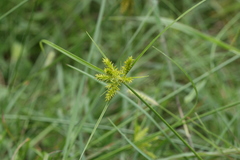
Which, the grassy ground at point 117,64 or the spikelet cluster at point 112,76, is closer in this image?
the spikelet cluster at point 112,76

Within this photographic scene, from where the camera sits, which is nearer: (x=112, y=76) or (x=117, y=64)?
(x=112, y=76)

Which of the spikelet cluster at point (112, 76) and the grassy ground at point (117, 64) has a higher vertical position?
the grassy ground at point (117, 64)

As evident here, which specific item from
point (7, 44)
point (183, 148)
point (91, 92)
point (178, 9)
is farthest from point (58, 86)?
point (178, 9)

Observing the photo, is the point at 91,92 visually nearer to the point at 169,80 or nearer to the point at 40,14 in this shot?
the point at 169,80

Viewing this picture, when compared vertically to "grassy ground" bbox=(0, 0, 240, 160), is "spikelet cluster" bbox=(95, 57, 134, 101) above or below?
below

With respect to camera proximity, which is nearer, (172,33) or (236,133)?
(236,133)

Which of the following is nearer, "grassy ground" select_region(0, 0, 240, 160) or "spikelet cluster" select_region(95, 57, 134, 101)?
"spikelet cluster" select_region(95, 57, 134, 101)

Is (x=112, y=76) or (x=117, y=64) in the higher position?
(x=117, y=64)

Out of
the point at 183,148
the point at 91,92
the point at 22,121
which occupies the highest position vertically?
the point at 91,92
